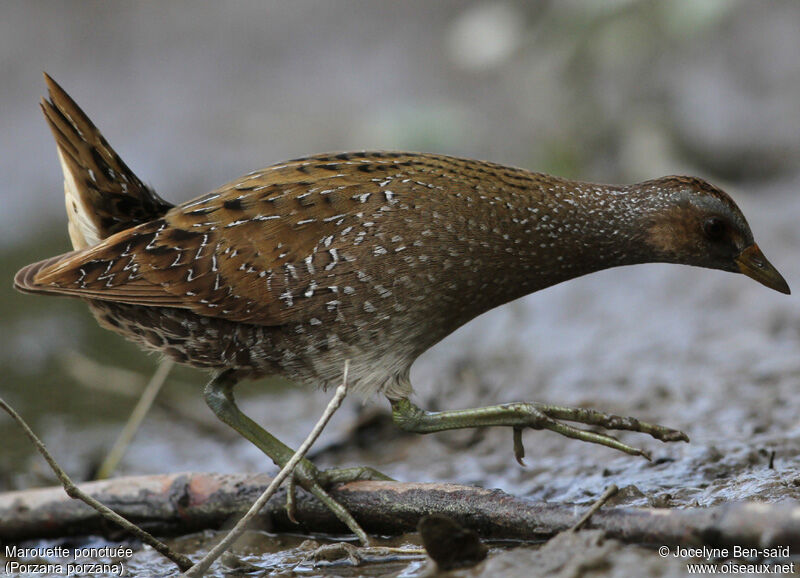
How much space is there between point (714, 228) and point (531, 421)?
101cm

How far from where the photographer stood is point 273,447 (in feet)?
12.8

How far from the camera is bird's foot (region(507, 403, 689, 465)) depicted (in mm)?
3469

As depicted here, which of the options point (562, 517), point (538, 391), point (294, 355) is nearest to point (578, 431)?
point (562, 517)

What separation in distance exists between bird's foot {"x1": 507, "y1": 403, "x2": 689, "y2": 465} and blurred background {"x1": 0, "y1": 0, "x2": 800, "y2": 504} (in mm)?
211

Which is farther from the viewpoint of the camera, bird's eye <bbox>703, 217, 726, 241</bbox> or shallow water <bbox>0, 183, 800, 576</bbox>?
shallow water <bbox>0, 183, 800, 576</bbox>

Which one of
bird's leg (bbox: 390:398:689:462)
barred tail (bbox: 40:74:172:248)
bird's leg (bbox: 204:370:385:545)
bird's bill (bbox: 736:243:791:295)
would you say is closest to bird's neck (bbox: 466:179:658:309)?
bird's bill (bbox: 736:243:791:295)

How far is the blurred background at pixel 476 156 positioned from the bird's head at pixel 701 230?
29.4 inches

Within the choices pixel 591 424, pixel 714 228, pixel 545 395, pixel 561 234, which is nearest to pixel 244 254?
pixel 561 234

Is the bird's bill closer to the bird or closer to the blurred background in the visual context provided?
the bird

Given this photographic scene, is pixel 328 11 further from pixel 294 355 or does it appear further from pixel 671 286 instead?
pixel 294 355

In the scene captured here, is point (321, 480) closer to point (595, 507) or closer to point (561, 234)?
point (595, 507)

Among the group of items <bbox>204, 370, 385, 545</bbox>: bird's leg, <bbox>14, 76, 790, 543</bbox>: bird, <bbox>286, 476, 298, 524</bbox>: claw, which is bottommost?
<bbox>286, 476, 298, 524</bbox>: claw

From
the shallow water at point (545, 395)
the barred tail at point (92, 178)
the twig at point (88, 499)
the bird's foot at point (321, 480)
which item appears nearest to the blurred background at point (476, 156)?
the shallow water at point (545, 395)

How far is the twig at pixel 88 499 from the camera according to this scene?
289 cm
